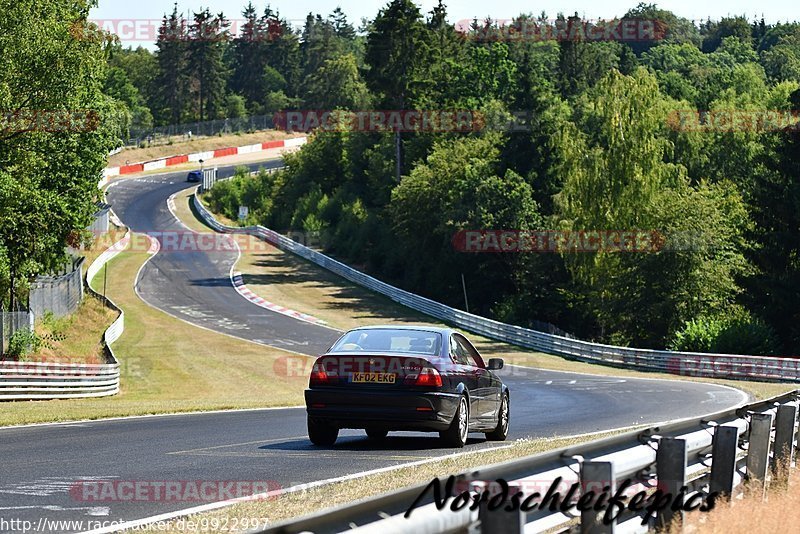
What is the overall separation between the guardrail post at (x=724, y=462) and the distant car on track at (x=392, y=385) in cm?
506

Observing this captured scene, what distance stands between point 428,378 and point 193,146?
134833mm

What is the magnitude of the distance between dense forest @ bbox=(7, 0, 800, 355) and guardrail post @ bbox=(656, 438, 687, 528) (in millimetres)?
33620

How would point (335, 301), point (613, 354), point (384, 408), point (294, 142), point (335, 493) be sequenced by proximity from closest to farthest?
point (335, 493)
point (384, 408)
point (613, 354)
point (335, 301)
point (294, 142)

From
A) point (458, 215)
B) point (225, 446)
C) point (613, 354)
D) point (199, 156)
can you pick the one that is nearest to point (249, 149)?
point (199, 156)

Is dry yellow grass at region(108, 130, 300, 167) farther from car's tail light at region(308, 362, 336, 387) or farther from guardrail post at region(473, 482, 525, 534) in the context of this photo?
guardrail post at region(473, 482, 525, 534)

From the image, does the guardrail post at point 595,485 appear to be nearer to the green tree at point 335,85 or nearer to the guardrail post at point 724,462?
the guardrail post at point 724,462

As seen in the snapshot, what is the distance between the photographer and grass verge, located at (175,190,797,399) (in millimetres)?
48594

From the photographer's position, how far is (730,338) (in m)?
50.0

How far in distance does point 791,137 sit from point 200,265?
1497 inches

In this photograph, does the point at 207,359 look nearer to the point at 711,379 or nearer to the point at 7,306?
the point at 7,306

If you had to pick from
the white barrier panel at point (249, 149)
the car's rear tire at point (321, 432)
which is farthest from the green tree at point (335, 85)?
the car's rear tire at point (321, 432)

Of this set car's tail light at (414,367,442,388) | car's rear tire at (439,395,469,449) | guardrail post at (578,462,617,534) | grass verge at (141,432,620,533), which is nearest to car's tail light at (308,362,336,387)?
car's tail light at (414,367,442,388)

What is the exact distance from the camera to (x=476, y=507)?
4949 mm

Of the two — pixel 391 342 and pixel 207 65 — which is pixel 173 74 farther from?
pixel 391 342
